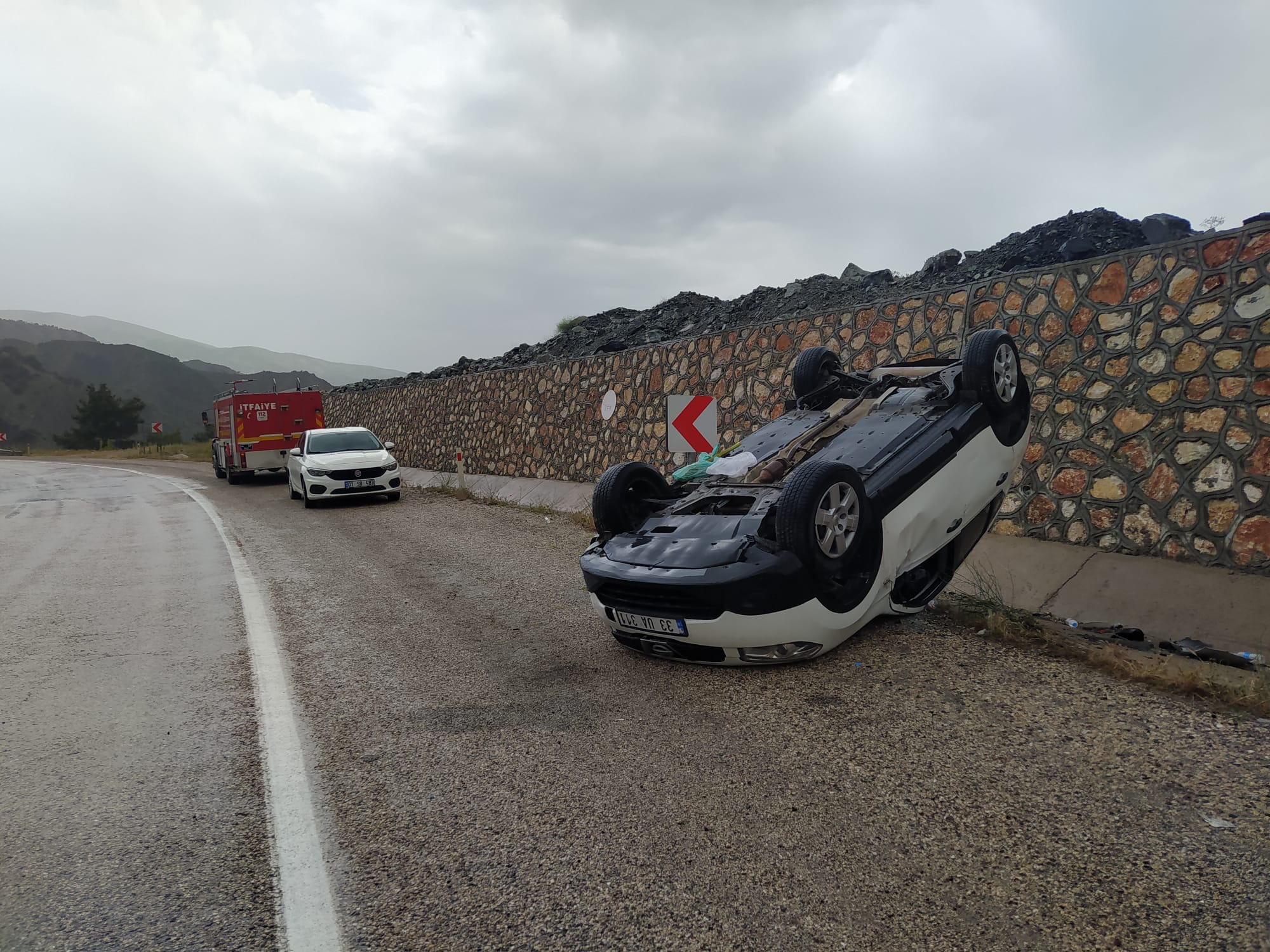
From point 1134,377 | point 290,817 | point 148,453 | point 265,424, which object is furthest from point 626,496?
point 148,453

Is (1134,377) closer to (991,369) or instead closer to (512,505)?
(991,369)

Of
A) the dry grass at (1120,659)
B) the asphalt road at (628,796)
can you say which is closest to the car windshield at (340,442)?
the asphalt road at (628,796)

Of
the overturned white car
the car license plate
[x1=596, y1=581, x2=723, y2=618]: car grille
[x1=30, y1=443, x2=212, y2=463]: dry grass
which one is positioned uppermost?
the overturned white car

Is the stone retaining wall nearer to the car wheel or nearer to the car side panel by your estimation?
the car side panel

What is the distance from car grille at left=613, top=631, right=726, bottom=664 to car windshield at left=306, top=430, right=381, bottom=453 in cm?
1231

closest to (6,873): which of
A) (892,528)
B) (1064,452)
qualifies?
(892,528)

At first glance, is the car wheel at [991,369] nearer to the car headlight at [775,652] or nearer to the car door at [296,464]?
the car headlight at [775,652]

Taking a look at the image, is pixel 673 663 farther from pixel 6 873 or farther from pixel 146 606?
pixel 146 606

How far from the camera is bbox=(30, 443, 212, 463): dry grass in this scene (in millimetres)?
40562

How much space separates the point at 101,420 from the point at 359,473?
75.0 meters

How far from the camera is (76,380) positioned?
4045 inches

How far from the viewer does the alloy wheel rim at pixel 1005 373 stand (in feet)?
17.8

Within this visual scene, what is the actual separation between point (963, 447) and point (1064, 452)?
98.9 inches

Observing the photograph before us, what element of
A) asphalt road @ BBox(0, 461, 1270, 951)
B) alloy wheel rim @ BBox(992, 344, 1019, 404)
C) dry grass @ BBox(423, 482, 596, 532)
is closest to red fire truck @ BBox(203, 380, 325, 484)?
dry grass @ BBox(423, 482, 596, 532)
